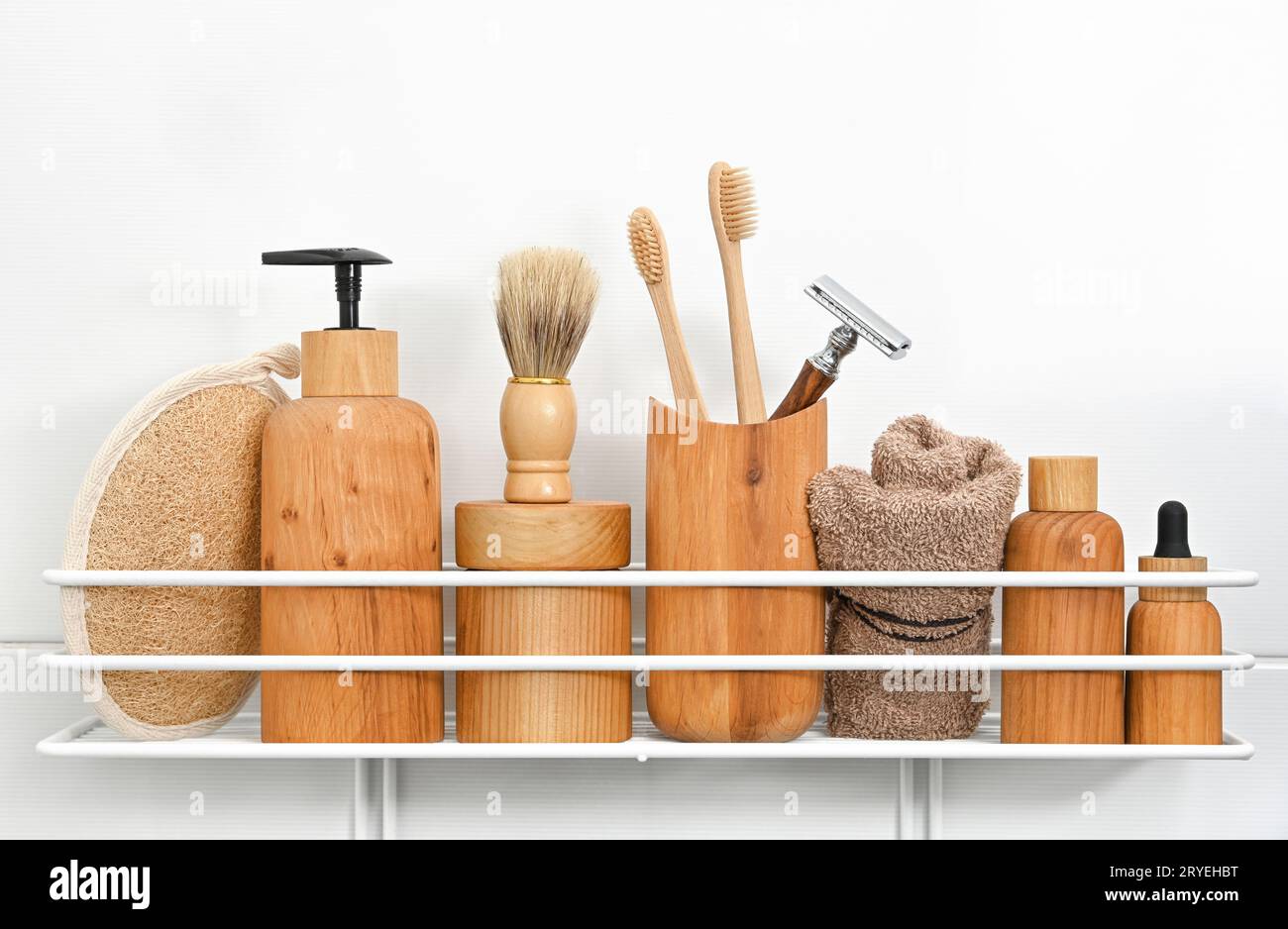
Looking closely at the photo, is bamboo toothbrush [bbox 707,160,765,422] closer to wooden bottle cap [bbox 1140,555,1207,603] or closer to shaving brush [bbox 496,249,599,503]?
shaving brush [bbox 496,249,599,503]

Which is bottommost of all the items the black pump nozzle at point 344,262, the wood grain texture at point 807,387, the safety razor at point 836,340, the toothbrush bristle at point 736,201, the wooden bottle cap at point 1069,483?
the wooden bottle cap at point 1069,483

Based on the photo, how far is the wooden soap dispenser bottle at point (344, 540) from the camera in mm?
497

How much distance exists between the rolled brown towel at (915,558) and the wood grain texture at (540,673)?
0.36 feet

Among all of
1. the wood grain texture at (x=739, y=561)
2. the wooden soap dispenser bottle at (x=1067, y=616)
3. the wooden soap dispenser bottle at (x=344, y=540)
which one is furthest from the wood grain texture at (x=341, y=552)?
the wooden soap dispenser bottle at (x=1067, y=616)

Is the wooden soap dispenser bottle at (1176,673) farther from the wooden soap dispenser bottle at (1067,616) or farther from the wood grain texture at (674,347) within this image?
the wood grain texture at (674,347)

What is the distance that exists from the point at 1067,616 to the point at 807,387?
0.50ft

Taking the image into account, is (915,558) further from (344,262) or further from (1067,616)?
(344,262)

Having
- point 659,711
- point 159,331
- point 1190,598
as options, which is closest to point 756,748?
point 659,711

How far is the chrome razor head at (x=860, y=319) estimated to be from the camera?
504mm

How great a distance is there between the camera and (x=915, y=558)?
0.50 meters

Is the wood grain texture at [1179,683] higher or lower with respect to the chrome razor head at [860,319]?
lower

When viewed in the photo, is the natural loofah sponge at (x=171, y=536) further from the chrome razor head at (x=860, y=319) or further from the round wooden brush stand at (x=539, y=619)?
the chrome razor head at (x=860, y=319)
